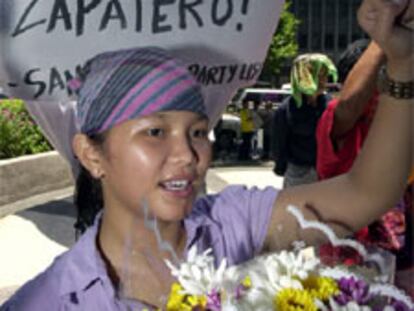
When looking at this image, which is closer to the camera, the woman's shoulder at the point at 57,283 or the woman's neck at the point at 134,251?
the woman's shoulder at the point at 57,283

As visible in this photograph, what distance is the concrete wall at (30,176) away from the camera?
27.3 ft

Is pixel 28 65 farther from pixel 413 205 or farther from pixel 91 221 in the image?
pixel 413 205

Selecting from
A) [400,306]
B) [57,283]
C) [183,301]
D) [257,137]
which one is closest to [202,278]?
[183,301]

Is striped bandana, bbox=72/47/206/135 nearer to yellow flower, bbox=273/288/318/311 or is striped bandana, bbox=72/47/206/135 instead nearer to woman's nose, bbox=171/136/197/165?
woman's nose, bbox=171/136/197/165

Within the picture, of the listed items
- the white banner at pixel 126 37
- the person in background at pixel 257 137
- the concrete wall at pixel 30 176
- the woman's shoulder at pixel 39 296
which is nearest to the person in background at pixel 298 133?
the white banner at pixel 126 37

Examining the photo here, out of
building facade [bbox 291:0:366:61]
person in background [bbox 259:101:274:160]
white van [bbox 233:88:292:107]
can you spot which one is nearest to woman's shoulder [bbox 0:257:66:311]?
person in background [bbox 259:101:274:160]

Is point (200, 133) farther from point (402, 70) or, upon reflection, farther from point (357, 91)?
point (357, 91)

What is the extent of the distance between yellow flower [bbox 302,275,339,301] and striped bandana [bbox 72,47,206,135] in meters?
0.56

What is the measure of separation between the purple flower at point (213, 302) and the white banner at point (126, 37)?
1.08 meters

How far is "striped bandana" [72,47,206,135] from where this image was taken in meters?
1.48

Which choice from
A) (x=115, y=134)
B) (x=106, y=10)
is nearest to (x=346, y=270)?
(x=115, y=134)

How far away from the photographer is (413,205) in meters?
2.66

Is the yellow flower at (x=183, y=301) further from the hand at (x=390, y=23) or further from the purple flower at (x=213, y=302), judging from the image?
the hand at (x=390, y=23)

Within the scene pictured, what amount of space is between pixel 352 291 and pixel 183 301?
0.26 meters
